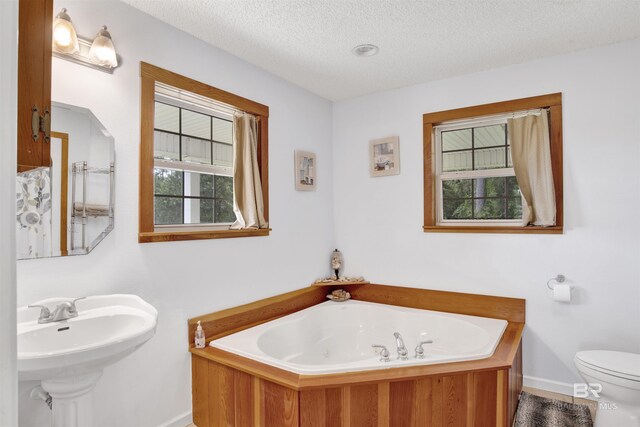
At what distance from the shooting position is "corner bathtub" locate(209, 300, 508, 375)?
246 centimetres

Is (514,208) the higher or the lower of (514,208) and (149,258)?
the higher

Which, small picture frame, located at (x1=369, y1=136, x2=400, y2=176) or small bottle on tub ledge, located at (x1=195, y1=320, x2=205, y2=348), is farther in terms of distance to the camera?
small picture frame, located at (x1=369, y1=136, x2=400, y2=176)

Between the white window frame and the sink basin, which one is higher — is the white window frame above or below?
above

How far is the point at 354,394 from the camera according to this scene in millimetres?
1817

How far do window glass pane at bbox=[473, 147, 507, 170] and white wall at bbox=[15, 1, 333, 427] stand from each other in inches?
65.1

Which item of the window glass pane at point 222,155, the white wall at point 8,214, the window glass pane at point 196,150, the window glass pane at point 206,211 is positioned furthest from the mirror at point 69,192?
the white wall at point 8,214

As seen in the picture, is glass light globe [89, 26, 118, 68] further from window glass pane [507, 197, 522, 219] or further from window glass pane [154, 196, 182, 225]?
window glass pane [507, 197, 522, 219]

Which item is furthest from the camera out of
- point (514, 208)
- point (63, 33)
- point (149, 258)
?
point (514, 208)

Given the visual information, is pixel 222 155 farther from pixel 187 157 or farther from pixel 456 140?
pixel 456 140

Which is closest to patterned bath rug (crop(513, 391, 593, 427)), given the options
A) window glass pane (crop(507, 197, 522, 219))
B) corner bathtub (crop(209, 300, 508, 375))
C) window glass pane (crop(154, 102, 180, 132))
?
corner bathtub (crop(209, 300, 508, 375))

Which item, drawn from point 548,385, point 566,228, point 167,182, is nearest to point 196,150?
point 167,182

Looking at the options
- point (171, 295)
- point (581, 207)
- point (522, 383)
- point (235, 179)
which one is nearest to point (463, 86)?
point (581, 207)

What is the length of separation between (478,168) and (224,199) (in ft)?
6.88

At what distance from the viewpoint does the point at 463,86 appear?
299 centimetres
